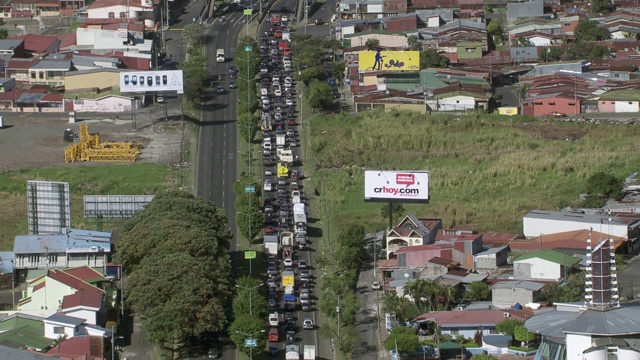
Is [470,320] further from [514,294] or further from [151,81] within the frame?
[151,81]

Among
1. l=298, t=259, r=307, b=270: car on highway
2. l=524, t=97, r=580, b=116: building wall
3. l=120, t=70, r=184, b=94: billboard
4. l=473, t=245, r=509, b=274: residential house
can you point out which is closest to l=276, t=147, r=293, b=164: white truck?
l=120, t=70, r=184, b=94: billboard

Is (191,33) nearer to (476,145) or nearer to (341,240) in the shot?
(476,145)

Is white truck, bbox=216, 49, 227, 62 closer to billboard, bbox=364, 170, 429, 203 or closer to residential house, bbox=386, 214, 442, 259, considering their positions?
billboard, bbox=364, 170, 429, 203

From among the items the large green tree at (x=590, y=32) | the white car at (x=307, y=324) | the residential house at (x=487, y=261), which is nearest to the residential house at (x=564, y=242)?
the residential house at (x=487, y=261)

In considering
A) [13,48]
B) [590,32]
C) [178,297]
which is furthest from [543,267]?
[13,48]

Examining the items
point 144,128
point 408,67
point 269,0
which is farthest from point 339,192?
point 269,0

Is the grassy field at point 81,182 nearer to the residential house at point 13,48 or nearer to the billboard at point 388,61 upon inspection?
the billboard at point 388,61
